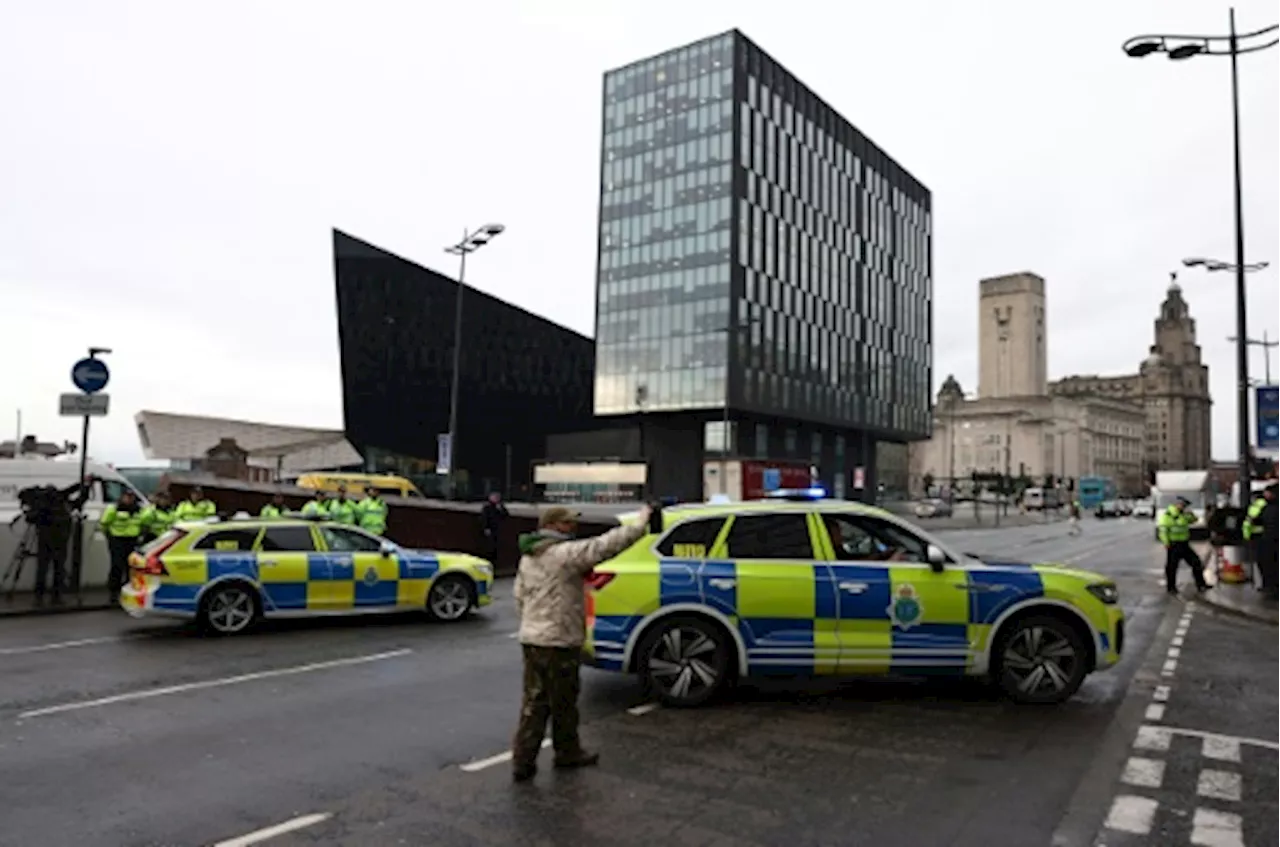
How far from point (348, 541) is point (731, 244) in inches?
2234

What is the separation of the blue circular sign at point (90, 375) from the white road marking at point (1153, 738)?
563 inches

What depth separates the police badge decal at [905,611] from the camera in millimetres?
7641

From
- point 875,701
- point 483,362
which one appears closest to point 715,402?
point 483,362

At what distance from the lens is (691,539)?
7734 mm

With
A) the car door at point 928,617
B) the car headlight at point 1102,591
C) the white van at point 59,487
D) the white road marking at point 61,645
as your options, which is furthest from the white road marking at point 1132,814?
the white van at point 59,487

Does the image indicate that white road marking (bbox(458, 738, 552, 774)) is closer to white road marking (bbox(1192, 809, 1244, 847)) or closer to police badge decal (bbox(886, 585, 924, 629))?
police badge decal (bbox(886, 585, 924, 629))

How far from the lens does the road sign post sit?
14602 mm

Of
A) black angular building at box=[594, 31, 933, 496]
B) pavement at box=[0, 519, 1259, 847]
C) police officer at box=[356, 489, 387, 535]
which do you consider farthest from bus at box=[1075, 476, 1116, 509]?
pavement at box=[0, 519, 1259, 847]

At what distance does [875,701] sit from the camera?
7.78 metres

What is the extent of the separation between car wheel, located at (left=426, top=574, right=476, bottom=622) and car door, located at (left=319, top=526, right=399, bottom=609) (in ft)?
1.68

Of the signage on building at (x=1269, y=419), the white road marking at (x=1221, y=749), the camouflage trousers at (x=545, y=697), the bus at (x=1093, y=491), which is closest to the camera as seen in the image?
the camouflage trousers at (x=545, y=697)

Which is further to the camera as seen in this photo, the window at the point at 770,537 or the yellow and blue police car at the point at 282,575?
the yellow and blue police car at the point at 282,575

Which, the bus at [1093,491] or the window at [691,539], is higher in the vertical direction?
the bus at [1093,491]

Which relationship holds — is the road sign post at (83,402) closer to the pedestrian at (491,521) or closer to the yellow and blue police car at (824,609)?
the pedestrian at (491,521)
